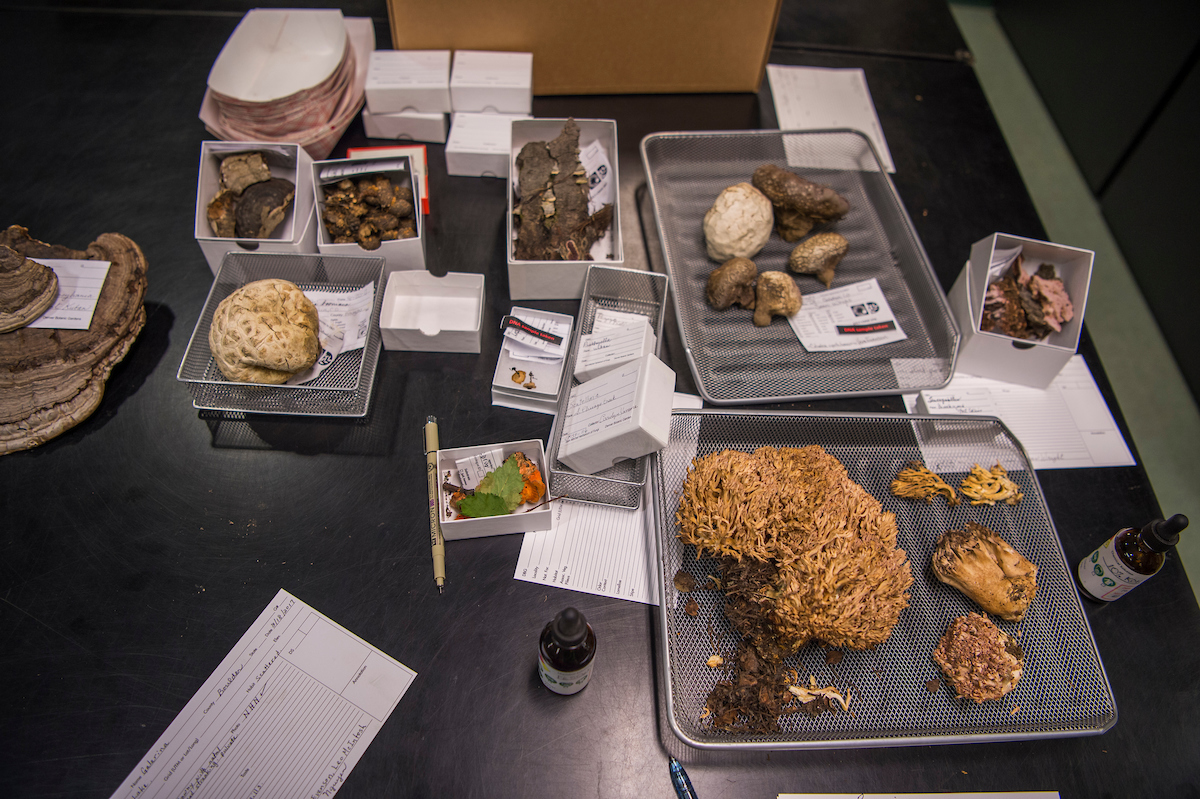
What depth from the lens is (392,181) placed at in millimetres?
1902

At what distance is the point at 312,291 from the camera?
6.06ft

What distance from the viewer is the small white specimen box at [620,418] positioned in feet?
4.54

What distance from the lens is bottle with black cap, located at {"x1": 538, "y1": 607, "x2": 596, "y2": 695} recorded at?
112cm


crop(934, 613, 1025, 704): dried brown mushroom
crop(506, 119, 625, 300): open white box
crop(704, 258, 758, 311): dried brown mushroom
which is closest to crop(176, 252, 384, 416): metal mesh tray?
crop(506, 119, 625, 300): open white box

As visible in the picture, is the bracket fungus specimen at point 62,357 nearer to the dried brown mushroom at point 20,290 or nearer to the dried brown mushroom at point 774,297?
the dried brown mushroom at point 20,290

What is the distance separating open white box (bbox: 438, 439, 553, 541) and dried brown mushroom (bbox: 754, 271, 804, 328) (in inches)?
31.0

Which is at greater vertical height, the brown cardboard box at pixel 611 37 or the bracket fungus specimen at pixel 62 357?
the brown cardboard box at pixel 611 37

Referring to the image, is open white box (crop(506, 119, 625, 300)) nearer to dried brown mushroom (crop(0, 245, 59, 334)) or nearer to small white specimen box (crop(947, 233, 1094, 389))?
small white specimen box (crop(947, 233, 1094, 389))

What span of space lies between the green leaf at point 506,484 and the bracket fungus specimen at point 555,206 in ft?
2.19

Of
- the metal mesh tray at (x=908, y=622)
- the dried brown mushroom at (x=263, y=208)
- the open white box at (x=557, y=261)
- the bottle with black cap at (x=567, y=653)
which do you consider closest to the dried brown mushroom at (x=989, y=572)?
the metal mesh tray at (x=908, y=622)

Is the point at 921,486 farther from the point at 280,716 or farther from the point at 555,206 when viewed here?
the point at 280,716

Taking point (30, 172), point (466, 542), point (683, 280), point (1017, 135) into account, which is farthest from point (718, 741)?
point (1017, 135)

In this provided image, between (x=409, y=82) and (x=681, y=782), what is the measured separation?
2.14 m

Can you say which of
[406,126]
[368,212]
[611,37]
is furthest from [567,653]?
[611,37]
